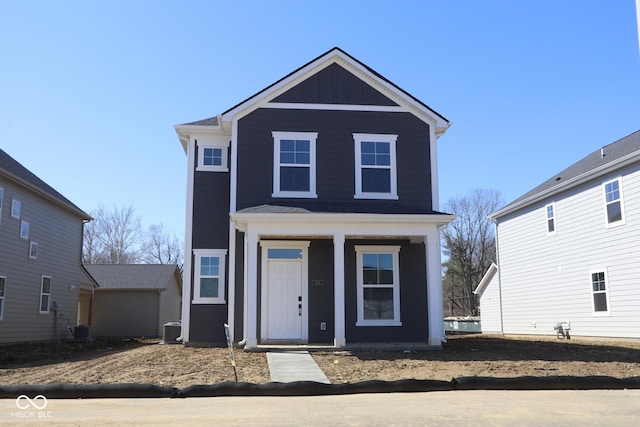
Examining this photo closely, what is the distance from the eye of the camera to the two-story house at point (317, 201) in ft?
48.3

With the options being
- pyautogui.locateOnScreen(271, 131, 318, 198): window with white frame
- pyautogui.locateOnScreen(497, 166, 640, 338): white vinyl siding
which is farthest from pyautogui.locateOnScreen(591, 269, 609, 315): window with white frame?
pyautogui.locateOnScreen(271, 131, 318, 198): window with white frame

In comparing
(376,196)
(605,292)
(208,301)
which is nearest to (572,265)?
(605,292)

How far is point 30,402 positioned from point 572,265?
1749 cm

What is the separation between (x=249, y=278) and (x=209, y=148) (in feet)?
15.5

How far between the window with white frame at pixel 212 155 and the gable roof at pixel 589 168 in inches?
443

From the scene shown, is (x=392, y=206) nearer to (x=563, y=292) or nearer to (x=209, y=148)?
(x=209, y=148)

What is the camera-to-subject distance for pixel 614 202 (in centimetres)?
1783

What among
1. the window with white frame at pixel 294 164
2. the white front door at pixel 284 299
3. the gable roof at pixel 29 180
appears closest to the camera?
the white front door at pixel 284 299

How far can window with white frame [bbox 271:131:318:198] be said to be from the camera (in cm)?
1502

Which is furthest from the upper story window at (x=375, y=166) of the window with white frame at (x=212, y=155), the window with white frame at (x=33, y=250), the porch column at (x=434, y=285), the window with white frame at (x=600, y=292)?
the window with white frame at (x=33, y=250)

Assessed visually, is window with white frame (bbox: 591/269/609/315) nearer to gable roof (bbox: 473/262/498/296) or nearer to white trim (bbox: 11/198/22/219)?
gable roof (bbox: 473/262/498/296)

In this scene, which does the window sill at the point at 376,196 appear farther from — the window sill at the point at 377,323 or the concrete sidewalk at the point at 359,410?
the concrete sidewalk at the point at 359,410

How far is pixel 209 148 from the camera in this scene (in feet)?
53.2

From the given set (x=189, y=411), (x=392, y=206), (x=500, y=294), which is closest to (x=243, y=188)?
(x=392, y=206)
